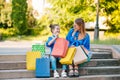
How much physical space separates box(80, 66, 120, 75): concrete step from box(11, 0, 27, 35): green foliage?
63.0ft

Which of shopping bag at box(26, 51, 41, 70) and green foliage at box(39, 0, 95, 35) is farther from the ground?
green foliage at box(39, 0, 95, 35)

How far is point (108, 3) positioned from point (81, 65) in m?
17.5

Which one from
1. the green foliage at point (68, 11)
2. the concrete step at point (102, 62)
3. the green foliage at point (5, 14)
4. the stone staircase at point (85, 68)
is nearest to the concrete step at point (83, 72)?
the stone staircase at point (85, 68)

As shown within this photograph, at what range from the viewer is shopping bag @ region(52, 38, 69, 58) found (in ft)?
27.2

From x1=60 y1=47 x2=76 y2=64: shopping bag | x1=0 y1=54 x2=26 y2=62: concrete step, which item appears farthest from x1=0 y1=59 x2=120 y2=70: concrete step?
x1=60 y1=47 x2=76 y2=64: shopping bag

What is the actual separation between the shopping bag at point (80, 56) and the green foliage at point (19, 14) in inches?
766

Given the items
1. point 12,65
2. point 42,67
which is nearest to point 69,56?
point 42,67

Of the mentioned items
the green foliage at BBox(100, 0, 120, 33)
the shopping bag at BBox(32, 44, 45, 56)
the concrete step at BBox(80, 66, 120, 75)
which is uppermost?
the green foliage at BBox(100, 0, 120, 33)

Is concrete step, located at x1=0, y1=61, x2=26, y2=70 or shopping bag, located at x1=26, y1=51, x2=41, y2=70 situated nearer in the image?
shopping bag, located at x1=26, y1=51, x2=41, y2=70

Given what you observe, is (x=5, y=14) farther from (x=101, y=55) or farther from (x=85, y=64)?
(x=85, y=64)

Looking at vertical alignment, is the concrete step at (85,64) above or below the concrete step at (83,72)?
above

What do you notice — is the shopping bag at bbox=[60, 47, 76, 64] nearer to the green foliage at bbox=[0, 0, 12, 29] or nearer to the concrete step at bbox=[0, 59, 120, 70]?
the concrete step at bbox=[0, 59, 120, 70]

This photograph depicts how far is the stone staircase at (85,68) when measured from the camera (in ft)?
27.1

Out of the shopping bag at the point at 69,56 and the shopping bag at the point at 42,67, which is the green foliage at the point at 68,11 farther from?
the shopping bag at the point at 42,67
